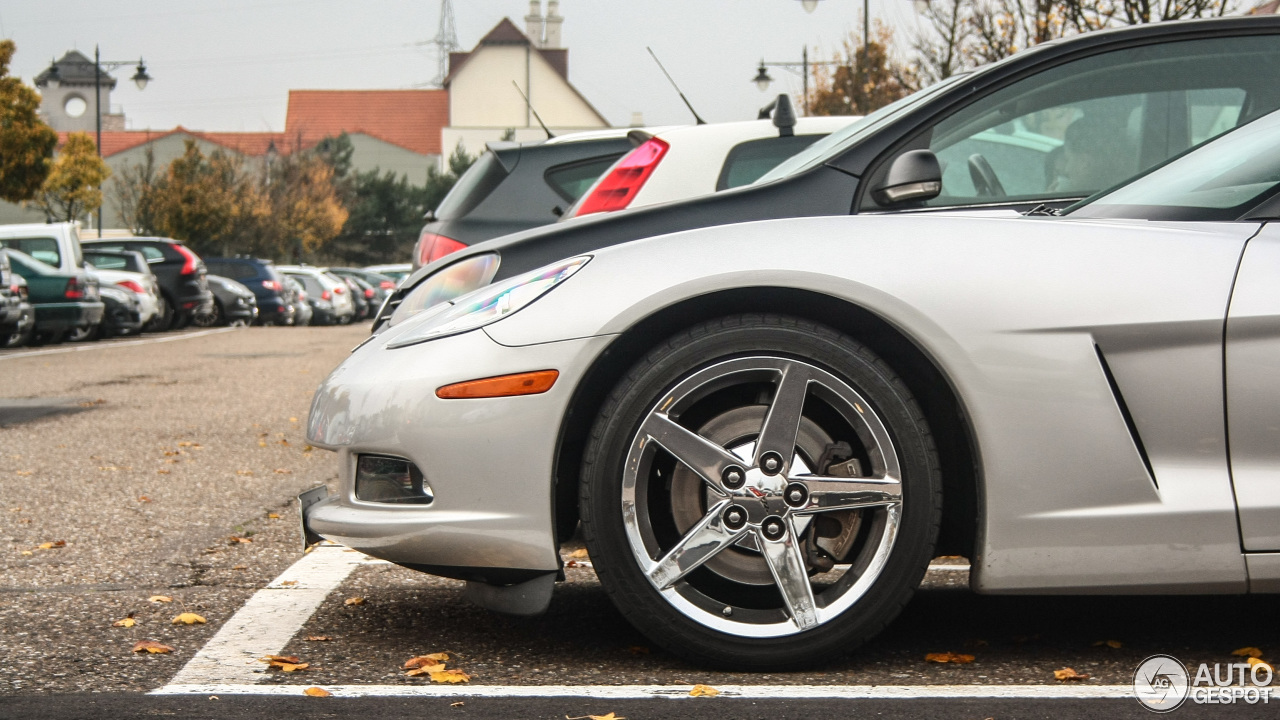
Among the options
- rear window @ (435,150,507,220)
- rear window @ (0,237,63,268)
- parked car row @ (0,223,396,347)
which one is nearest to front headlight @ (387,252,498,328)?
rear window @ (435,150,507,220)

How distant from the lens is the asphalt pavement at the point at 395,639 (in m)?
2.84

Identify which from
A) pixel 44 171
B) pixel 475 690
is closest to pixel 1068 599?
pixel 475 690

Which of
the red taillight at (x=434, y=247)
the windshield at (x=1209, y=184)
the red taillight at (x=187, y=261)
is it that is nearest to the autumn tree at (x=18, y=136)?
the red taillight at (x=187, y=261)

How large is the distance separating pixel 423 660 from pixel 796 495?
0.97 meters

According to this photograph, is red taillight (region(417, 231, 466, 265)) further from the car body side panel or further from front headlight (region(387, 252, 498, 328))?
the car body side panel

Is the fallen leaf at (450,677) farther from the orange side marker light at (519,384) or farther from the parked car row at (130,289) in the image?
the parked car row at (130,289)

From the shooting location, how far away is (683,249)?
10.2 feet

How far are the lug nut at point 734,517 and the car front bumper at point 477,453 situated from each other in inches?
15.1

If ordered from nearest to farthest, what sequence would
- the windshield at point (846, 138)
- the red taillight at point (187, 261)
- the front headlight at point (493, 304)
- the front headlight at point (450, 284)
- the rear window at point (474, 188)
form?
1. the front headlight at point (493, 304)
2. the windshield at point (846, 138)
3. the front headlight at point (450, 284)
4. the rear window at point (474, 188)
5. the red taillight at point (187, 261)

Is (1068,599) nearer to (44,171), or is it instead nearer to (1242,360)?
(1242,360)

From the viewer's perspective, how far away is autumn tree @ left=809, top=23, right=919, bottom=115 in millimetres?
34375

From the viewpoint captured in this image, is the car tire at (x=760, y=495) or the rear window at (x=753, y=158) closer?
the car tire at (x=760, y=495)

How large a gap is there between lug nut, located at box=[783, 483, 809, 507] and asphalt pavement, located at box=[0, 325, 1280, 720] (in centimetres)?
39

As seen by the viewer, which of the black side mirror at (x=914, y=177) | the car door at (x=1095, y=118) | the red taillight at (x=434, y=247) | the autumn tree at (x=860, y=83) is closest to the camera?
the black side mirror at (x=914, y=177)
